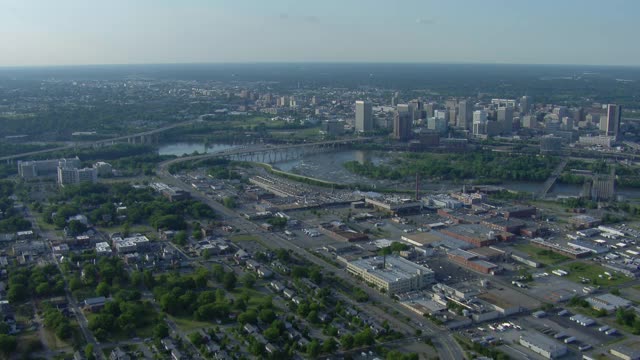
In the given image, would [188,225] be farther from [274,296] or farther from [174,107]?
[174,107]

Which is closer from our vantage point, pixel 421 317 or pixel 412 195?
pixel 421 317

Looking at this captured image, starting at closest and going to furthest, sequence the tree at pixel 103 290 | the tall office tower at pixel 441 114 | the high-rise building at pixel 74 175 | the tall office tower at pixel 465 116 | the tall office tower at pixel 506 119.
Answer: the tree at pixel 103 290, the high-rise building at pixel 74 175, the tall office tower at pixel 506 119, the tall office tower at pixel 465 116, the tall office tower at pixel 441 114

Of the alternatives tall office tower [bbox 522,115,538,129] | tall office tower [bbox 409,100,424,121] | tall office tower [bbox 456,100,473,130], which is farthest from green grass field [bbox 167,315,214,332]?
tall office tower [bbox 409,100,424,121]

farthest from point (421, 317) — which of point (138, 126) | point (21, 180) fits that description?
point (138, 126)

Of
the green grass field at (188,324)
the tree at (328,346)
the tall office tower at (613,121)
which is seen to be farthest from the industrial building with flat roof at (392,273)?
the tall office tower at (613,121)

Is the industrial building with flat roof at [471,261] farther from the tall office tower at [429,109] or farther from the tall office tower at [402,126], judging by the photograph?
the tall office tower at [429,109]

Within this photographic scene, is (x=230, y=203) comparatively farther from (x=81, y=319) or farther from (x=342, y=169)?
(x=342, y=169)
